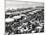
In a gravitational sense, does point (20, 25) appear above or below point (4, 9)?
below

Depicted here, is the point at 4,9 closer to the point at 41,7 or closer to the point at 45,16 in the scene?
the point at 41,7

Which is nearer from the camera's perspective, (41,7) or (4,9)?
(4,9)

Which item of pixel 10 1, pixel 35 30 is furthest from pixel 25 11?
pixel 35 30

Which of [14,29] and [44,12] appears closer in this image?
[14,29]
